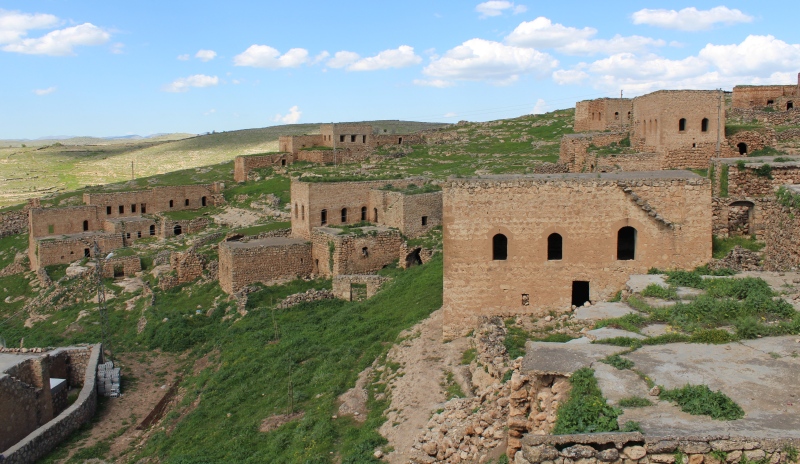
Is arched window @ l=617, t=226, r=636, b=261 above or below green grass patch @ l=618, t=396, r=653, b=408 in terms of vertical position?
above

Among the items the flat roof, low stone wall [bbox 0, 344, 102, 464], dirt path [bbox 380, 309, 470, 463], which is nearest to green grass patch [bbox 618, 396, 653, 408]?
dirt path [bbox 380, 309, 470, 463]

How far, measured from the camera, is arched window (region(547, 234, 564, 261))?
1555cm

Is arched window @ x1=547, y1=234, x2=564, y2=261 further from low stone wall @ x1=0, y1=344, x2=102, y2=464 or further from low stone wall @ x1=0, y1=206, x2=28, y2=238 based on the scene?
low stone wall @ x1=0, y1=206, x2=28, y2=238

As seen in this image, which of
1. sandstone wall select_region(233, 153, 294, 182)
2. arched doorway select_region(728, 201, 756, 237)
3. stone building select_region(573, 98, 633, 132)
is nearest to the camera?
arched doorway select_region(728, 201, 756, 237)

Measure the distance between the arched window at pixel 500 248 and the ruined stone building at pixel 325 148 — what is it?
3525 cm

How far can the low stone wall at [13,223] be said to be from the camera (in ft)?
Answer: 147

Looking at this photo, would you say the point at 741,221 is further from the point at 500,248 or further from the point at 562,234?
the point at 500,248

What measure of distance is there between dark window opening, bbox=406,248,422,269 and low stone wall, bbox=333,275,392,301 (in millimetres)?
2573

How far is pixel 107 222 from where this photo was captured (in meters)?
40.9

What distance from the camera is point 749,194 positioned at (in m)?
16.7

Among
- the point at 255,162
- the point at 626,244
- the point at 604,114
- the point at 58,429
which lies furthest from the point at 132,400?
the point at 255,162

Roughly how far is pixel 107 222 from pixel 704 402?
3936 centimetres

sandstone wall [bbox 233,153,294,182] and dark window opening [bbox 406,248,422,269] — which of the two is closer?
dark window opening [bbox 406,248,422,269]

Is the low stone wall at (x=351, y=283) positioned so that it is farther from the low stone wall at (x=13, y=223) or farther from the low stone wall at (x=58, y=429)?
the low stone wall at (x=13, y=223)
